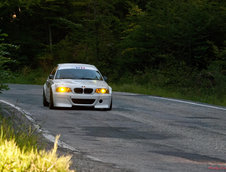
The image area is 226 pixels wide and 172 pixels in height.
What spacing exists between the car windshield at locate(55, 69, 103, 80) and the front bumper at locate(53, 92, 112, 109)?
1.14m

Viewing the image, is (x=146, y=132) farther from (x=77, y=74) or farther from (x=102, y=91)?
(x=77, y=74)

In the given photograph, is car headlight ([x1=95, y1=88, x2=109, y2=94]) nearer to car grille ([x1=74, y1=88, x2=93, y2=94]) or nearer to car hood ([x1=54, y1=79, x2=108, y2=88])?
car hood ([x1=54, y1=79, x2=108, y2=88])

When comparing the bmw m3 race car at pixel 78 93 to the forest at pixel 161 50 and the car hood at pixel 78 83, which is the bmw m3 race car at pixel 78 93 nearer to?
the car hood at pixel 78 83

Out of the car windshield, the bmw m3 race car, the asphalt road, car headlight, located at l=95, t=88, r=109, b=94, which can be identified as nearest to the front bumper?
the bmw m3 race car

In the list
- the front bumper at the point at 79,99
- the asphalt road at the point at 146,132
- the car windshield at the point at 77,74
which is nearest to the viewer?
the asphalt road at the point at 146,132

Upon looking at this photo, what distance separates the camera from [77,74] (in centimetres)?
1694

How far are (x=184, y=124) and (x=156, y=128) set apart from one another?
4.11ft

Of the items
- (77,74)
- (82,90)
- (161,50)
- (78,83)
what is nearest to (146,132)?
(82,90)

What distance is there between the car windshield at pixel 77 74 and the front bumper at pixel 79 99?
1144mm

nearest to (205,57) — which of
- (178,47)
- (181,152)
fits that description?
(178,47)

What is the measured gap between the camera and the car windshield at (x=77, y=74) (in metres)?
16.8

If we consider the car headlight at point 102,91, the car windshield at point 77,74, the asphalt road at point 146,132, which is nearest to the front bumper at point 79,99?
the car headlight at point 102,91

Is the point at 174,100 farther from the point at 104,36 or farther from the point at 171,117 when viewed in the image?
the point at 104,36

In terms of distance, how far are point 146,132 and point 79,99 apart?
4.30m
